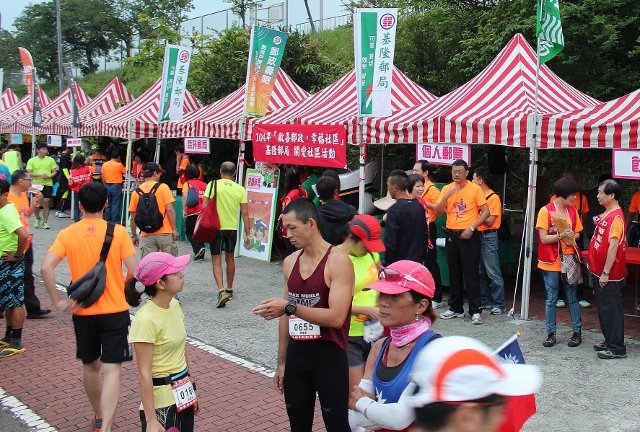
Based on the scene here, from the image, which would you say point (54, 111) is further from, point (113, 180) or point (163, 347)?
point (163, 347)

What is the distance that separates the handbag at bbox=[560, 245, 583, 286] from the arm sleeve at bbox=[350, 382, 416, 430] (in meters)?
4.96

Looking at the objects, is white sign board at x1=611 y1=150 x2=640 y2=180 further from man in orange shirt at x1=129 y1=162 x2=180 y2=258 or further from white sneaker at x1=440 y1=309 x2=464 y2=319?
man in orange shirt at x1=129 y1=162 x2=180 y2=258

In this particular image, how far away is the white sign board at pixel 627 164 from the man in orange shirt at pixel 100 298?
208 inches

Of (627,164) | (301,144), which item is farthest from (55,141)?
Answer: (627,164)

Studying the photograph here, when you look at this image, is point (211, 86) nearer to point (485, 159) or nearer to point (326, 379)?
point (485, 159)

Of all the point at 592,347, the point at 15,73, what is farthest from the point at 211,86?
the point at 15,73

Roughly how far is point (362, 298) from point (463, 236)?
4.41 m

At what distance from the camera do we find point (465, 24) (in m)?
17.9

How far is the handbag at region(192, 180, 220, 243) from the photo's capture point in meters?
9.12

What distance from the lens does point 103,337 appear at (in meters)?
4.88

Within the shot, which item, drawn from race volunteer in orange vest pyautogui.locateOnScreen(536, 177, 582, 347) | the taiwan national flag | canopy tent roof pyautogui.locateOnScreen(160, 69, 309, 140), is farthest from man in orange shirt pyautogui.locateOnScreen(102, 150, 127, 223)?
the taiwan national flag

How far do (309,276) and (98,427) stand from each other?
2.52 meters

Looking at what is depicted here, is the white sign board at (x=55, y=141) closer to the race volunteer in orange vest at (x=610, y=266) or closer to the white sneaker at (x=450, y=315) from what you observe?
the white sneaker at (x=450, y=315)

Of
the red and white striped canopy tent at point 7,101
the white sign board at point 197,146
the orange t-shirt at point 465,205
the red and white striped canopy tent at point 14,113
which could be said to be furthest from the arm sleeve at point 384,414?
the red and white striped canopy tent at point 7,101
